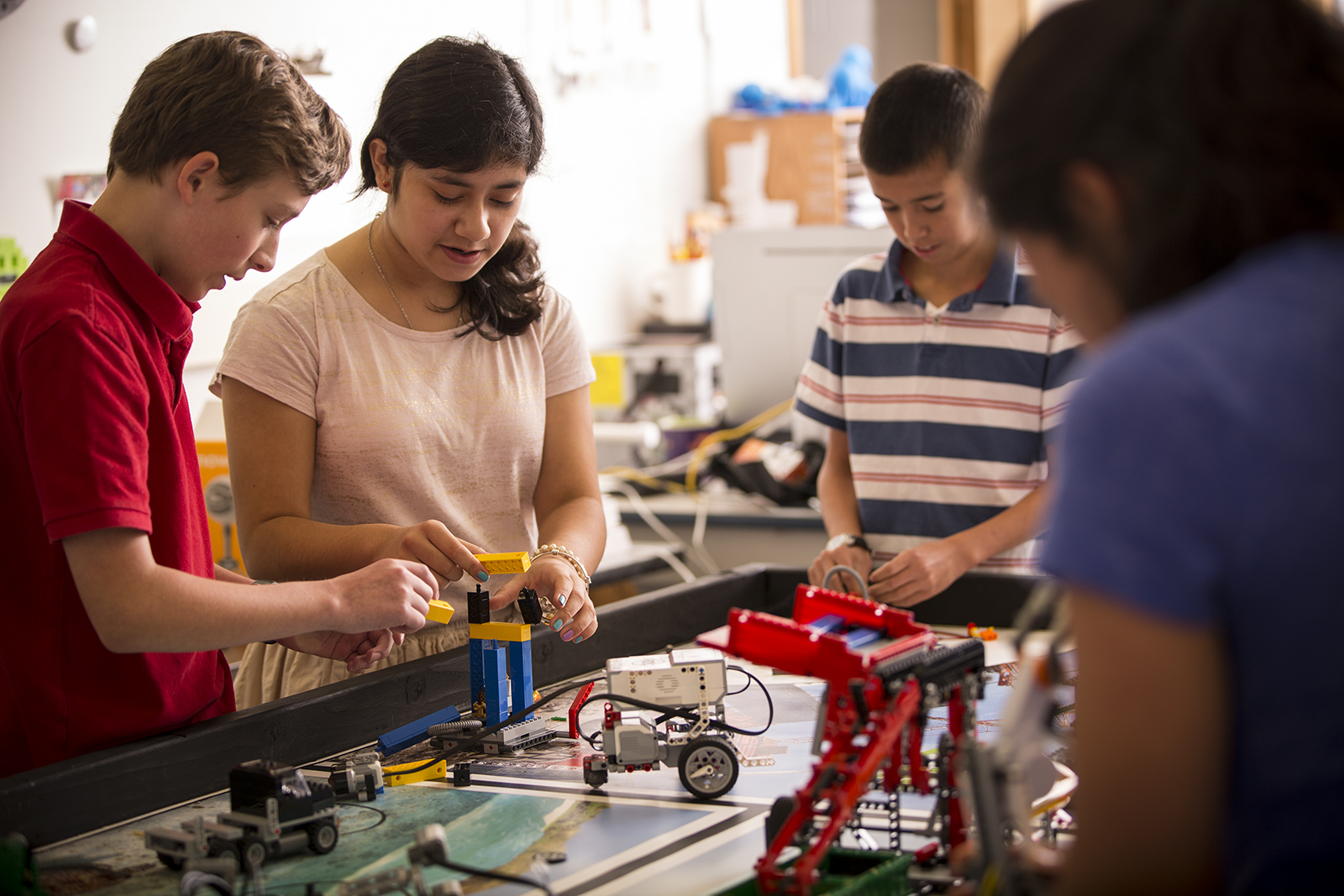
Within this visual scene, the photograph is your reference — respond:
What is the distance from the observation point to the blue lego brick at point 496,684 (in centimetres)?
116

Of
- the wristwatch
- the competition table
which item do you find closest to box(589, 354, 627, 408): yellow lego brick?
the wristwatch

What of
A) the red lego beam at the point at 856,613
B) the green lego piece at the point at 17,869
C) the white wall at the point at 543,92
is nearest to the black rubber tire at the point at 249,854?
the green lego piece at the point at 17,869

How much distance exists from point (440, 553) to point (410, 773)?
225 millimetres

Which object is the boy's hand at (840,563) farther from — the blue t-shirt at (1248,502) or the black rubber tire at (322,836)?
the blue t-shirt at (1248,502)

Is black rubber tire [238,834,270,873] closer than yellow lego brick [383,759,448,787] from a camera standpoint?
Yes

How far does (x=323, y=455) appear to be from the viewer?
1306mm

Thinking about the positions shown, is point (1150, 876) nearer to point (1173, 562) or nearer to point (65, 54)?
point (1173, 562)

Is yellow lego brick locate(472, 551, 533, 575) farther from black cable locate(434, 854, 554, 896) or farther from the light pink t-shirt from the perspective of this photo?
black cable locate(434, 854, 554, 896)

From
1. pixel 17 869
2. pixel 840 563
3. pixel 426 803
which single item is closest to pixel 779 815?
pixel 426 803

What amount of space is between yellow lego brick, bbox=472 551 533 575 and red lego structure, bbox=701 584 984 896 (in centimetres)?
35

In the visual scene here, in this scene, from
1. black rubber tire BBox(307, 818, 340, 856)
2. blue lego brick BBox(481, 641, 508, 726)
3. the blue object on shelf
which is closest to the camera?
black rubber tire BBox(307, 818, 340, 856)

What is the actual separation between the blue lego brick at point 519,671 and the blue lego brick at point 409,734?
66 millimetres

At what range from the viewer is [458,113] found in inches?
49.4

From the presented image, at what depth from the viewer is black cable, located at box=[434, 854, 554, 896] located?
82 cm
